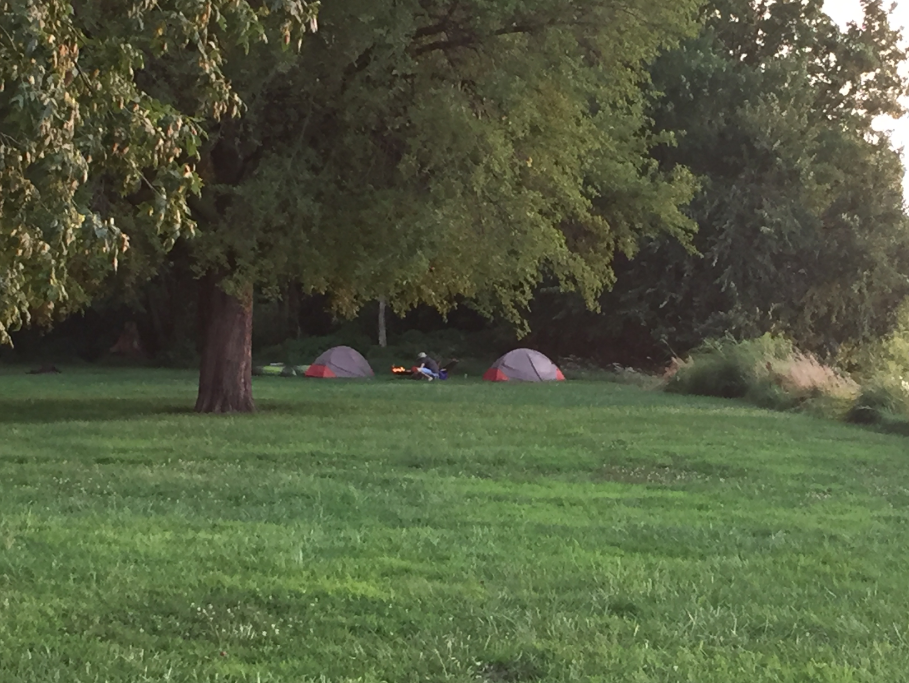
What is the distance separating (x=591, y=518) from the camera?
294 inches

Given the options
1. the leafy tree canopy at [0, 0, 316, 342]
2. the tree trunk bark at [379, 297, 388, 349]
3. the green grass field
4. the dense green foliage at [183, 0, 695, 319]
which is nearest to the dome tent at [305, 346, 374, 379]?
the tree trunk bark at [379, 297, 388, 349]

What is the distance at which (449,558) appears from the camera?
605 centimetres

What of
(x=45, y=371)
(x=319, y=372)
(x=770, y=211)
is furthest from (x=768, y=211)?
(x=45, y=371)

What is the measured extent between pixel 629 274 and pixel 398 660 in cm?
2826

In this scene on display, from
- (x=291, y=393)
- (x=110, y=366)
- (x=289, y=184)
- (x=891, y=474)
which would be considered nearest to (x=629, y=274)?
(x=291, y=393)

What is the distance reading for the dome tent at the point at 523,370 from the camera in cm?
2884

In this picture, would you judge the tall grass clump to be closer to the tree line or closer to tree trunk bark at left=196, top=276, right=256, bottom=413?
the tree line

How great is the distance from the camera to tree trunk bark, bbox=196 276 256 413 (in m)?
16.3

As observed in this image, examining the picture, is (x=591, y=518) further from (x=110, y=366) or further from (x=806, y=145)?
(x=110, y=366)

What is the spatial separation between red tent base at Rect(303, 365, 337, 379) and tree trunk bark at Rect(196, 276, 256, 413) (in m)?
12.4

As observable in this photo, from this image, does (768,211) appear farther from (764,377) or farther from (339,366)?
(339,366)

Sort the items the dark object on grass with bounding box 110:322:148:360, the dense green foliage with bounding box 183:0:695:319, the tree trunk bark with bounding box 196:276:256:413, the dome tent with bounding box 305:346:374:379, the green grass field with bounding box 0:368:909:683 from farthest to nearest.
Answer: the dark object on grass with bounding box 110:322:148:360, the dome tent with bounding box 305:346:374:379, the tree trunk bark with bounding box 196:276:256:413, the dense green foliage with bounding box 183:0:695:319, the green grass field with bounding box 0:368:909:683

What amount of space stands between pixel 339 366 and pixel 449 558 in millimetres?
24004

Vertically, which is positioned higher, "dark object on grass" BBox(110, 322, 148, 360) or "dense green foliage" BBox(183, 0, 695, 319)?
"dense green foliage" BBox(183, 0, 695, 319)
